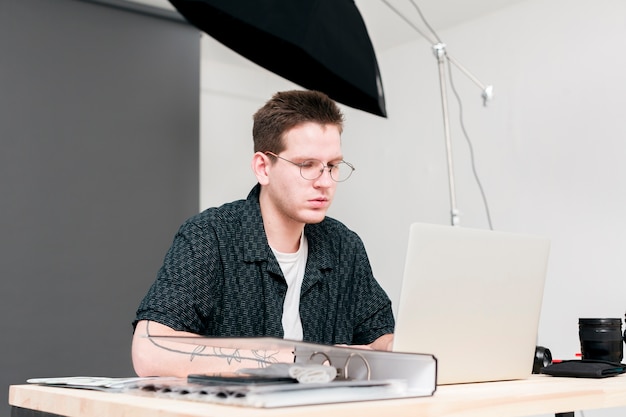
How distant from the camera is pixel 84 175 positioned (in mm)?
3406

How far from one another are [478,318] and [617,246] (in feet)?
5.75

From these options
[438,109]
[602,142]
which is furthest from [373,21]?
[602,142]

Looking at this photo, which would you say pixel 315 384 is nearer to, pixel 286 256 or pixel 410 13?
pixel 286 256

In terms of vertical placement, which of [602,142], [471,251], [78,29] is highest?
[78,29]

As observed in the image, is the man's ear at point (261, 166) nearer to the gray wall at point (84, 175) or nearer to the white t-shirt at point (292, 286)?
the white t-shirt at point (292, 286)

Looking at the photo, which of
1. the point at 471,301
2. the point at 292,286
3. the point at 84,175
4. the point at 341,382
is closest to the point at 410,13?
the point at 84,175

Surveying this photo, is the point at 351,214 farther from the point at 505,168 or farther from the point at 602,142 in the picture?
the point at 602,142

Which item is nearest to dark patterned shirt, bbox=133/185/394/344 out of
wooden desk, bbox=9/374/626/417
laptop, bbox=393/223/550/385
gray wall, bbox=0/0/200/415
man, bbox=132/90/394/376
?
man, bbox=132/90/394/376

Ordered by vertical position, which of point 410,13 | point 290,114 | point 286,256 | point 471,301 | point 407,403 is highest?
point 410,13

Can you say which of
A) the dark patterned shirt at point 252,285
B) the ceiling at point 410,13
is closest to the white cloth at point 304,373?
the dark patterned shirt at point 252,285

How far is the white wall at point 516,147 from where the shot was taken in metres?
2.83

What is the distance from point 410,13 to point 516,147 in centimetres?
82

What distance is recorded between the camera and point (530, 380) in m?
1.34

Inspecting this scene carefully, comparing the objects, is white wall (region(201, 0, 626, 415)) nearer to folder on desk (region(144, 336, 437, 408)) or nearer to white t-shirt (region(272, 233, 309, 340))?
white t-shirt (region(272, 233, 309, 340))
